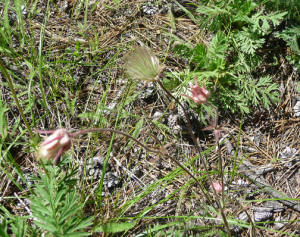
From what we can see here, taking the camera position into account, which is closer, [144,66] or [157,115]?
[144,66]

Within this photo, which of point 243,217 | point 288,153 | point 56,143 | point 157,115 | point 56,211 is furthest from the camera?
point 157,115

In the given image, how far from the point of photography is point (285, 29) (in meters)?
2.61

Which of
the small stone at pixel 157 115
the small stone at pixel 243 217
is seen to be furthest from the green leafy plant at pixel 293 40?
the small stone at pixel 243 217

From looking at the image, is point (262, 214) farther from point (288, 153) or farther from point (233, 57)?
point (233, 57)

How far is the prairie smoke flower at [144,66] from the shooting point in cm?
170

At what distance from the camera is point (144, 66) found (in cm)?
173

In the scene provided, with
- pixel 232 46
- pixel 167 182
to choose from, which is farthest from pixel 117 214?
pixel 232 46

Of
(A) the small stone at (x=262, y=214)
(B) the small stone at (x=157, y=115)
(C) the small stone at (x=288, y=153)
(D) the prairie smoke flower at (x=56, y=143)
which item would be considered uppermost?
(D) the prairie smoke flower at (x=56, y=143)

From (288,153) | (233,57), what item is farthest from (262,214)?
(233,57)

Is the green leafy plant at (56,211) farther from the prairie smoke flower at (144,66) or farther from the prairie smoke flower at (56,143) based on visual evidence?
the prairie smoke flower at (144,66)

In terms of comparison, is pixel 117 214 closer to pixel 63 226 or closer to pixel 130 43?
pixel 63 226

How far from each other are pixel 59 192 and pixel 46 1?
2019 mm

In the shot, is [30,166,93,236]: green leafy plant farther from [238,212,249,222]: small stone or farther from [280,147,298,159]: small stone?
[280,147,298,159]: small stone

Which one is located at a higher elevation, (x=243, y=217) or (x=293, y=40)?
(x=293, y=40)
